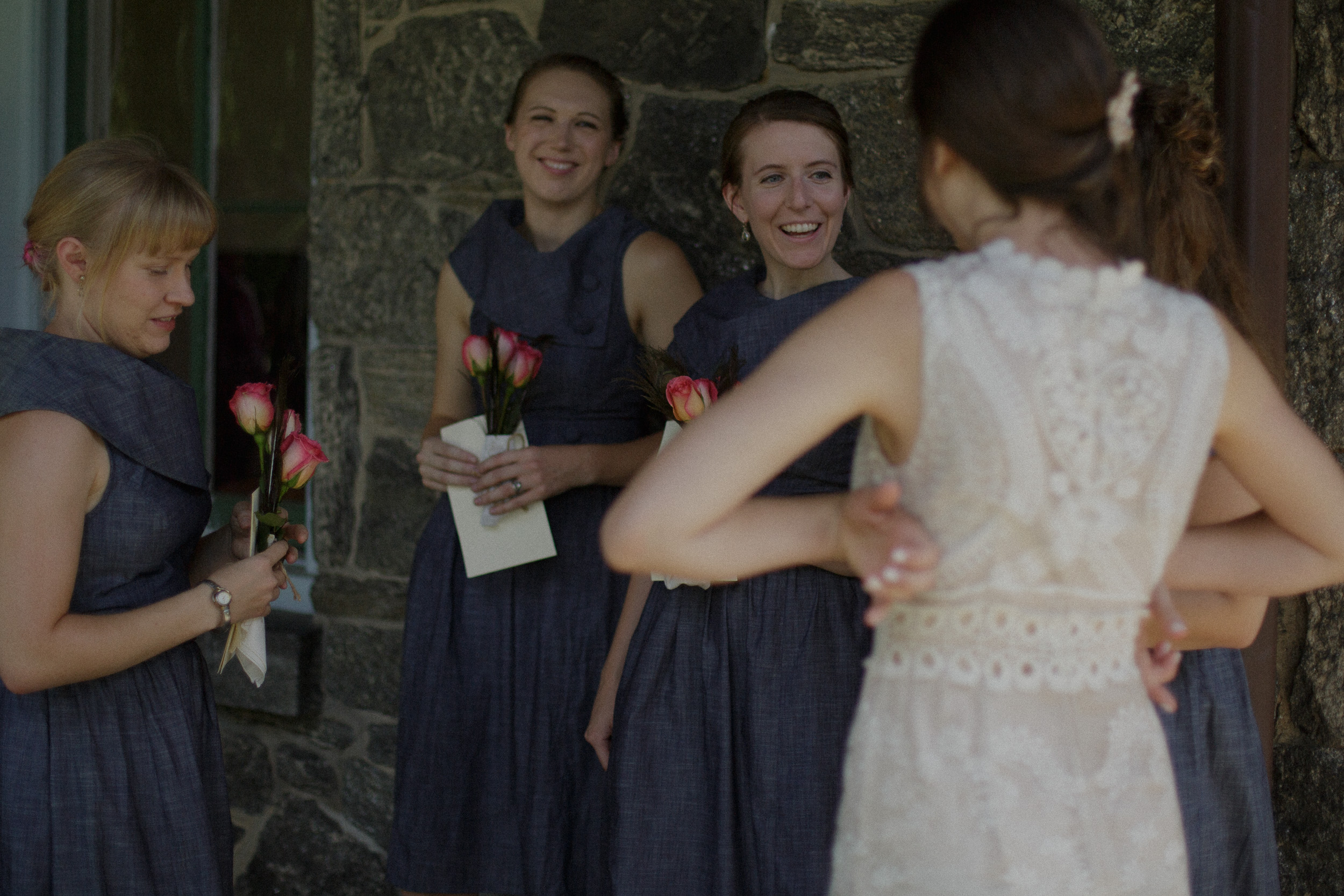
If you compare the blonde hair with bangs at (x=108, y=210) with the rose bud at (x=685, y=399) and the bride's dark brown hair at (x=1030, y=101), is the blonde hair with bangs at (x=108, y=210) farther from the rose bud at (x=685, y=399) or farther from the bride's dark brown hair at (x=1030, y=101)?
the bride's dark brown hair at (x=1030, y=101)

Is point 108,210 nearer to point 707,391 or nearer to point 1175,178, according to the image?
point 707,391

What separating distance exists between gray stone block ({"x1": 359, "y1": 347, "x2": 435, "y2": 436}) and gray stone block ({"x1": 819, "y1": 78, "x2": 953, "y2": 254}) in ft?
4.05

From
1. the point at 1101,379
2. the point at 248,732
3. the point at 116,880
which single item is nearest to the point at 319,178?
the point at 248,732

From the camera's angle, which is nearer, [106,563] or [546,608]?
[106,563]

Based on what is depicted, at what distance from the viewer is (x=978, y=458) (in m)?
1.16

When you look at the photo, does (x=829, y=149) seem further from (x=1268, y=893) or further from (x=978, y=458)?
(x=1268, y=893)

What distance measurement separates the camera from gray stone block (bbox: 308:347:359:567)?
129 inches

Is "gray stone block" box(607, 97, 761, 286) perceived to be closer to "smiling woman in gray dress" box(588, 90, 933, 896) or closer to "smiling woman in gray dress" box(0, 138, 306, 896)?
"smiling woman in gray dress" box(588, 90, 933, 896)

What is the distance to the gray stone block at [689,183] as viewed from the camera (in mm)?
2830

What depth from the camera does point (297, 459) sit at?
2062mm

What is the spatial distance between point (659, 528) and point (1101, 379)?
0.46 m

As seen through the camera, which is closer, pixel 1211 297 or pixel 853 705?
pixel 1211 297

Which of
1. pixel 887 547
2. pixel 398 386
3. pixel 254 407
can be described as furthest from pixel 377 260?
pixel 887 547

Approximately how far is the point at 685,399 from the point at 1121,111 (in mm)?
919
